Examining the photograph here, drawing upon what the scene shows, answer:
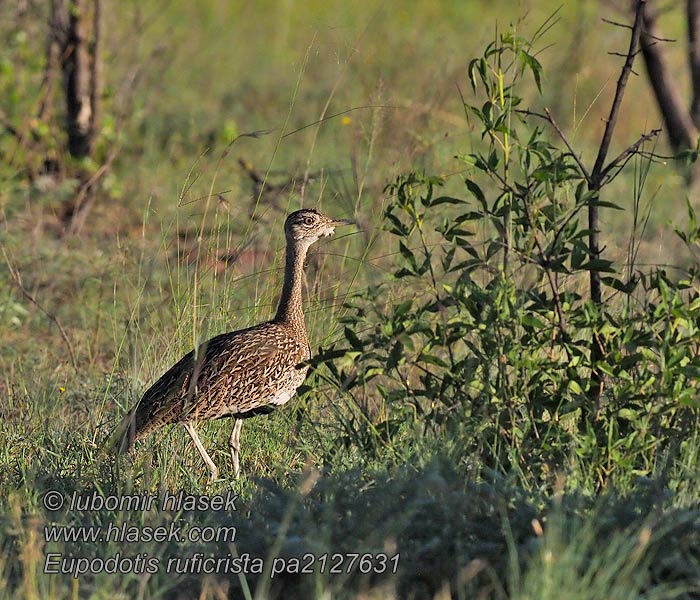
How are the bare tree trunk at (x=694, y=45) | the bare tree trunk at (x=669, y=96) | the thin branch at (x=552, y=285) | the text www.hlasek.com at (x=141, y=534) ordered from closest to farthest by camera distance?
1. the text www.hlasek.com at (x=141, y=534)
2. the thin branch at (x=552, y=285)
3. the bare tree trunk at (x=694, y=45)
4. the bare tree trunk at (x=669, y=96)

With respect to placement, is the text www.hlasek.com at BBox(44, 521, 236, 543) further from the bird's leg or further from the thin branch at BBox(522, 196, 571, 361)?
the thin branch at BBox(522, 196, 571, 361)

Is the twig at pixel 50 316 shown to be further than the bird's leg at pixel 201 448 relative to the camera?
Yes

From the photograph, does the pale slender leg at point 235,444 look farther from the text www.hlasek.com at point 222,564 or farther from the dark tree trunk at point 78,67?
the dark tree trunk at point 78,67

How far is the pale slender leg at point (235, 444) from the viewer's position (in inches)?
179

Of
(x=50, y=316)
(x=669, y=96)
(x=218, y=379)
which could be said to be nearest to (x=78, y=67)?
(x=50, y=316)

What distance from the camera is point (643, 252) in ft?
26.8

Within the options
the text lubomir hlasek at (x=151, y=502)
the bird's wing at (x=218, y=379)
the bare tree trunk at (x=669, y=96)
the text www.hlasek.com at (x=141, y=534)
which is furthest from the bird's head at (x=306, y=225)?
the bare tree trunk at (x=669, y=96)

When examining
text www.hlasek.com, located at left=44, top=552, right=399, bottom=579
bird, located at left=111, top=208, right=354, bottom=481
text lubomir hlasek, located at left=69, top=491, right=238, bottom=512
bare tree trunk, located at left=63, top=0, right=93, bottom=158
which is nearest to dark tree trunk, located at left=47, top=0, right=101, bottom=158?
bare tree trunk, located at left=63, top=0, right=93, bottom=158

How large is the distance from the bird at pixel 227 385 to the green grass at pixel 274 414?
96 mm

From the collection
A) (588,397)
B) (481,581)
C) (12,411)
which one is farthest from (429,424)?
(12,411)

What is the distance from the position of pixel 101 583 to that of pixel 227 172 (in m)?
4.92

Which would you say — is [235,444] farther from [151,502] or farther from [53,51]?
[53,51]

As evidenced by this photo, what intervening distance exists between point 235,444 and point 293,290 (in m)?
0.72

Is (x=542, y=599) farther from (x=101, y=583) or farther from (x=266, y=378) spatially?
(x=266, y=378)
